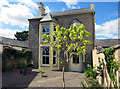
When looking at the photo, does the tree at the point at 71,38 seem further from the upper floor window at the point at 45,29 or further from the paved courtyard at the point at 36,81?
the upper floor window at the point at 45,29

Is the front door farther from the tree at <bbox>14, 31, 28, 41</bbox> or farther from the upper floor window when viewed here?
the tree at <bbox>14, 31, 28, 41</bbox>

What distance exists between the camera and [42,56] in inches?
461

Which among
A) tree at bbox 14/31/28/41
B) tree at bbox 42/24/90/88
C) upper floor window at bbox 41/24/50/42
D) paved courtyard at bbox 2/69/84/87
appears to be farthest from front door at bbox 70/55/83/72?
tree at bbox 14/31/28/41

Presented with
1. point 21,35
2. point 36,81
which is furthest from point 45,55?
point 21,35

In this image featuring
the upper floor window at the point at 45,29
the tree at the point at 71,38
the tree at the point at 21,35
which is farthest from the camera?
the tree at the point at 21,35

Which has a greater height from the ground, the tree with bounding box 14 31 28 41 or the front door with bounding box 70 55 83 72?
the tree with bounding box 14 31 28 41

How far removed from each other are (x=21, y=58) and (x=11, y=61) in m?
1.54

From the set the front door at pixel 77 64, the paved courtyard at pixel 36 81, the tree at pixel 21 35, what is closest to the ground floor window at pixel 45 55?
the front door at pixel 77 64

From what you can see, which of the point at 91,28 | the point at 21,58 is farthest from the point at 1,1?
the point at 91,28

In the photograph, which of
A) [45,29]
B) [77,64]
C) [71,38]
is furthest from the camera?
[45,29]

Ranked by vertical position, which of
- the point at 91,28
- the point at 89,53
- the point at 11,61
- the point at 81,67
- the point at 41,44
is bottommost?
the point at 81,67

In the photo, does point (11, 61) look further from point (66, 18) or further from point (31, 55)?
A: point (66, 18)

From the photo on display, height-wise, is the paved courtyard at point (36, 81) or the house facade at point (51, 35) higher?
the house facade at point (51, 35)

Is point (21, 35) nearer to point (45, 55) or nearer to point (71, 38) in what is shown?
point (45, 55)
